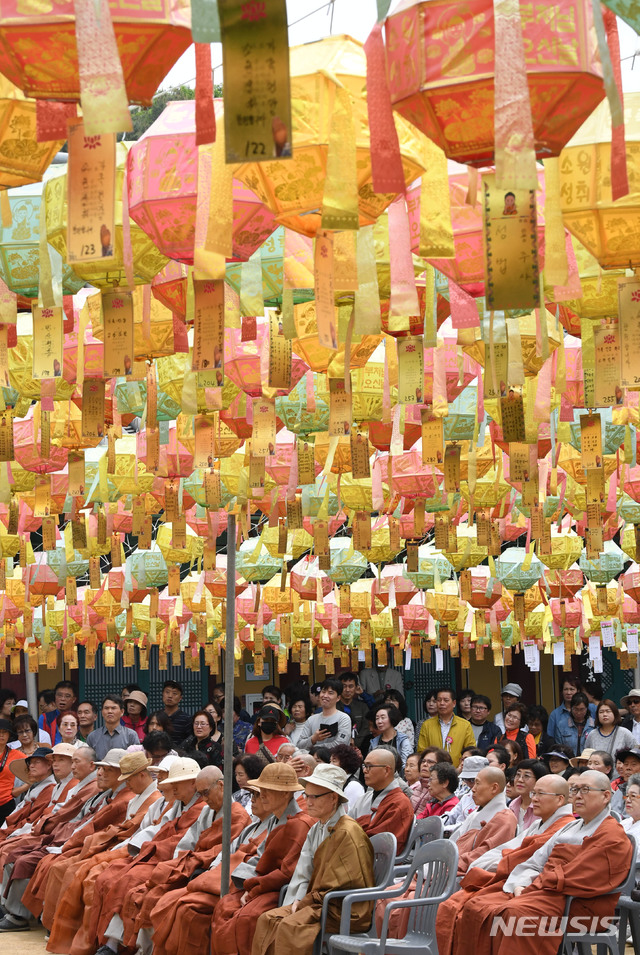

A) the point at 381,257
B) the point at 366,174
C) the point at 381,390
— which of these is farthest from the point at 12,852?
the point at 366,174

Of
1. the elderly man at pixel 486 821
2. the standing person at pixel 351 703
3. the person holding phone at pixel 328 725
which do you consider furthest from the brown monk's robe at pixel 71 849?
the standing person at pixel 351 703

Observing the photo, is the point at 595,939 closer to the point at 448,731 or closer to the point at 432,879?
the point at 432,879

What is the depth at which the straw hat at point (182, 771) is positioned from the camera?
7.94 meters

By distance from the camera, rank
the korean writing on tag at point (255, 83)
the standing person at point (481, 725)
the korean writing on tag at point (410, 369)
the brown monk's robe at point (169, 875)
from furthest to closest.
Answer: the standing person at point (481, 725), the brown monk's robe at point (169, 875), the korean writing on tag at point (410, 369), the korean writing on tag at point (255, 83)

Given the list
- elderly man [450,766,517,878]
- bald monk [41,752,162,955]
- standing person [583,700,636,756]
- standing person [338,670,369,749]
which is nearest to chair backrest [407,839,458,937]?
elderly man [450,766,517,878]

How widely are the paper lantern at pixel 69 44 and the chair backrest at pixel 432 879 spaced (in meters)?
4.40

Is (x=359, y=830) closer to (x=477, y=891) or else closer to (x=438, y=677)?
(x=477, y=891)

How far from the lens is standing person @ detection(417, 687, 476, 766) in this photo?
1142 cm

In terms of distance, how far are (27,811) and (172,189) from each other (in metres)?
8.01

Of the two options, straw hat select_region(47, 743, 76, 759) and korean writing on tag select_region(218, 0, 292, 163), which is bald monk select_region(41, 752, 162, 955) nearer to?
straw hat select_region(47, 743, 76, 759)

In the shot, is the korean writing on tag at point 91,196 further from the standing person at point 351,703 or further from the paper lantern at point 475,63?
the standing person at point 351,703

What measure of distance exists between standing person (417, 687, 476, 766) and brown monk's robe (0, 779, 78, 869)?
3360mm

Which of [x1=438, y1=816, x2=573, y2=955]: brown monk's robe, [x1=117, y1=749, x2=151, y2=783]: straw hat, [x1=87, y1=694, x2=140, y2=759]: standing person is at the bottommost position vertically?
[x1=87, y1=694, x2=140, y2=759]: standing person

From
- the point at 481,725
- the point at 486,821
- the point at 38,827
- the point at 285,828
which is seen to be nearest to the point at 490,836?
the point at 486,821
